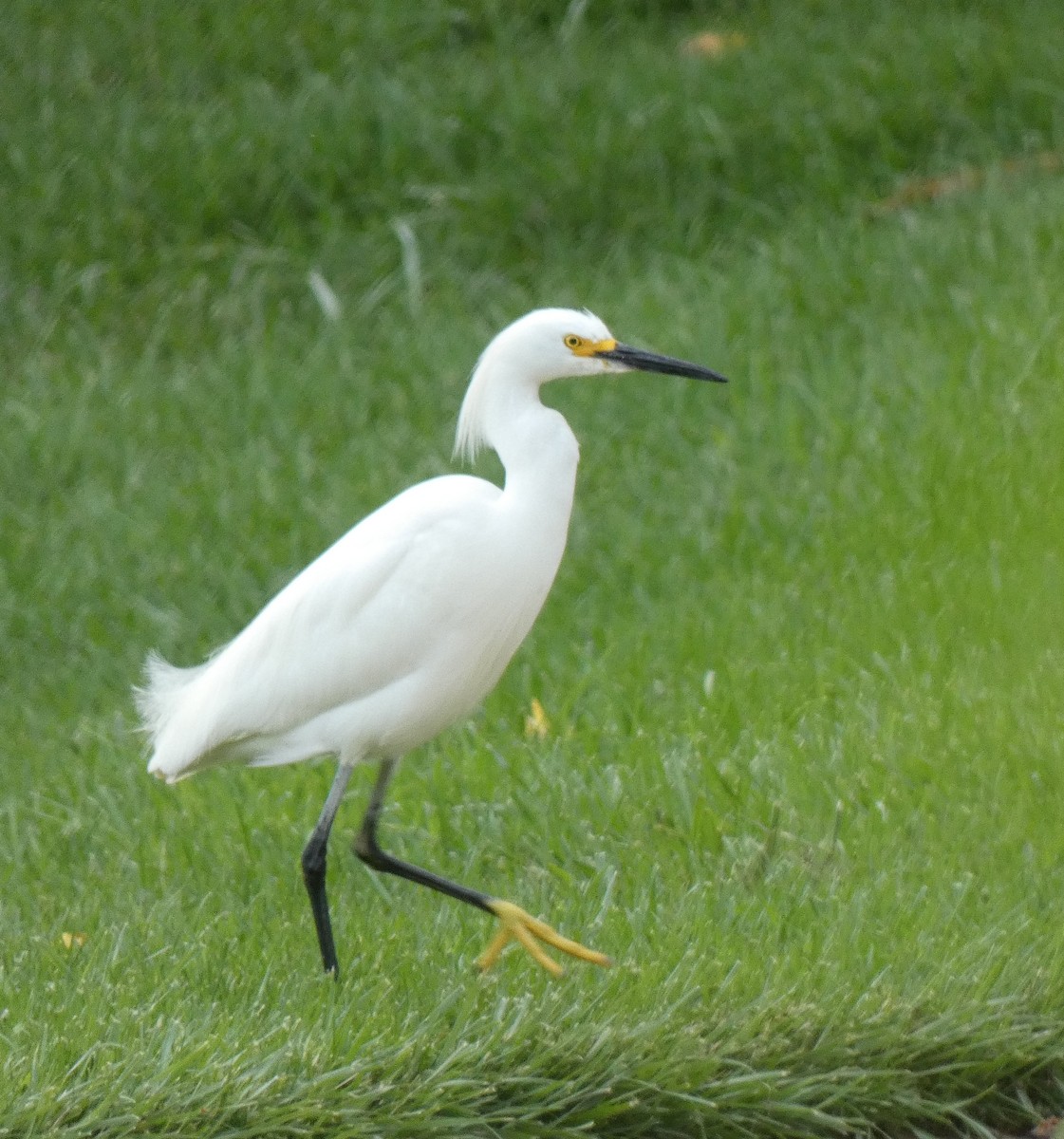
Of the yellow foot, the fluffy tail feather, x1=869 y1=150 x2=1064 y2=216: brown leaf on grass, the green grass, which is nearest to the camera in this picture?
the green grass

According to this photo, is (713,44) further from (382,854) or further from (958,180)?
(382,854)

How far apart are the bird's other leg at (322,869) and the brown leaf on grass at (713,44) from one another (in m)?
7.06

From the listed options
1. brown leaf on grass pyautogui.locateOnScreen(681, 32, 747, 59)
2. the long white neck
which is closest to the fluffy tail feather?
the long white neck

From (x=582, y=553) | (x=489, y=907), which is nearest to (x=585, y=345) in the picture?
(x=489, y=907)

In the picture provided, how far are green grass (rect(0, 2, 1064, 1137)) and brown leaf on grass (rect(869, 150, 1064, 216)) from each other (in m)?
0.12

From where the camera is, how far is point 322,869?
12.9 ft

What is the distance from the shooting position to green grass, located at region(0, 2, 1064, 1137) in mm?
3414

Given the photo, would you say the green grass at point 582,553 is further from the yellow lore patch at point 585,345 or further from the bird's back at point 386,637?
the yellow lore patch at point 585,345

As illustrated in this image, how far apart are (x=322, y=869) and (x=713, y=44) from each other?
7.44 m

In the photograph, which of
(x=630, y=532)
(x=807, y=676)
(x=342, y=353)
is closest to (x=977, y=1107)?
(x=807, y=676)

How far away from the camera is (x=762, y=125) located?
9344 millimetres

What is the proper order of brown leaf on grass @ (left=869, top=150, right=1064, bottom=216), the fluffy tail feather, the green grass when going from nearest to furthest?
the green grass, the fluffy tail feather, brown leaf on grass @ (left=869, top=150, right=1064, bottom=216)

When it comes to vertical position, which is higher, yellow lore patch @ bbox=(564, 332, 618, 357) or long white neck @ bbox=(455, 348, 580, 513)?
yellow lore patch @ bbox=(564, 332, 618, 357)

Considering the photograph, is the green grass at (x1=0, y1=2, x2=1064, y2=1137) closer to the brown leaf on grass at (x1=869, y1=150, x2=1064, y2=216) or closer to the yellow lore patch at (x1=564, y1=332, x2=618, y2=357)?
the brown leaf on grass at (x1=869, y1=150, x2=1064, y2=216)
